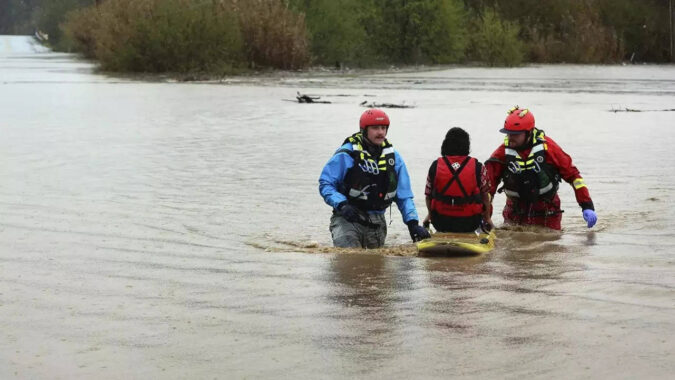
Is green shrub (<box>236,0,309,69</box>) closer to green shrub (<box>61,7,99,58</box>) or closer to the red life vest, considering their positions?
green shrub (<box>61,7,99,58</box>)

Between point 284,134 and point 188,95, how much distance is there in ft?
38.3

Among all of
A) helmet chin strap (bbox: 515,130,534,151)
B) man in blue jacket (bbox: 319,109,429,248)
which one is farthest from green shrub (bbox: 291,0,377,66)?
man in blue jacket (bbox: 319,109,429,248)

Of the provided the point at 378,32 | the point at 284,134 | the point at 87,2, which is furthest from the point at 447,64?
the point at 87,2

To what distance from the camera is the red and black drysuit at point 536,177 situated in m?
10.6

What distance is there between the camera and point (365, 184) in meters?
9.97

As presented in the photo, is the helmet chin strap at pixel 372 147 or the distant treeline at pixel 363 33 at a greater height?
the helmet chin strap at pixel 372 147

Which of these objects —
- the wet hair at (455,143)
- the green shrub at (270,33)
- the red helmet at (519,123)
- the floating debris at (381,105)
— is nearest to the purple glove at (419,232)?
the wet hair at (455,143)

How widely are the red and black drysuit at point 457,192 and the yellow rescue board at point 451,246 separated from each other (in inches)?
7.8

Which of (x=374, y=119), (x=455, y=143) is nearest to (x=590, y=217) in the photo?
(x=455, y=143)

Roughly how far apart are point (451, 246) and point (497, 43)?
4690 centimetres

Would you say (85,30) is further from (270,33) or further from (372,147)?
(372,147)

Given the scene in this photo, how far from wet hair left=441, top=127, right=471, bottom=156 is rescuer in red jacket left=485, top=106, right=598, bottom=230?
34.2 inches

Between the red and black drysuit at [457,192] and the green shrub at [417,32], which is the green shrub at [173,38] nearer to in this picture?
the green shrub at [417,32]

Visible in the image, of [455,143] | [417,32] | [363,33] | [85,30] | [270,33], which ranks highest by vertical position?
[455,143]
